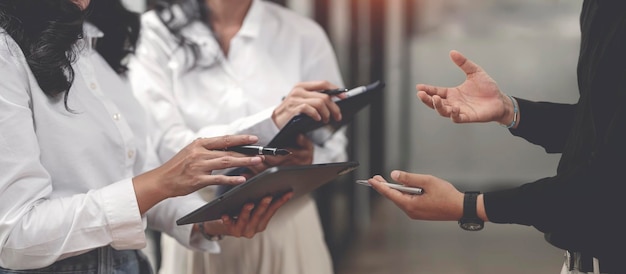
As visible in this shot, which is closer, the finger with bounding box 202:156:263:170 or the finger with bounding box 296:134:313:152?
the finger with bounding box 202:156:263:170

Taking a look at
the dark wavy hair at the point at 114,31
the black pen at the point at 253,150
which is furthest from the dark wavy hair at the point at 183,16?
the black pen at the point at 253,150

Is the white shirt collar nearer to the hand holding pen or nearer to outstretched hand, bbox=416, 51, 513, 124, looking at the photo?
the hand holding pen

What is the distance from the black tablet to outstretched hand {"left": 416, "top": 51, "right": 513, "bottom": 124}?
0.22 meters

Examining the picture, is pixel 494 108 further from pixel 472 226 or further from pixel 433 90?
pixel 472 226

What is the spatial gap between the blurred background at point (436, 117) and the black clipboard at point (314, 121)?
93.3 inches

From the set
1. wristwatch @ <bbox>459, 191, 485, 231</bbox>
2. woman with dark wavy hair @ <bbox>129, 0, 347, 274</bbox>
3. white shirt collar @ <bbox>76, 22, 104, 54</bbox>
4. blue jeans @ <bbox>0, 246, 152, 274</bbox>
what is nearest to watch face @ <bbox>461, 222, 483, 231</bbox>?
wristwatch @ <bbox>459, 191, 485, 231</bbox>

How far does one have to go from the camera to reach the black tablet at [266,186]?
151 cm

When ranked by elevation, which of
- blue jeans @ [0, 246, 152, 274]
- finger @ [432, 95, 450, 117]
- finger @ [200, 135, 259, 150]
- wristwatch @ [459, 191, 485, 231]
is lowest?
blue jeans @ [0, 246, 152, 274]

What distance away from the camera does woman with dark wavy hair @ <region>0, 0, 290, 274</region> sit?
4.71 ft

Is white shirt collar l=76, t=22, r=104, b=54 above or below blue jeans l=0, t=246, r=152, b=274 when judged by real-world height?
above

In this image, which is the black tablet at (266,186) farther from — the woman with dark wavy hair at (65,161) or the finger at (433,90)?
the finger at (433,90)

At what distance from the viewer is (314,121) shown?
188 cm

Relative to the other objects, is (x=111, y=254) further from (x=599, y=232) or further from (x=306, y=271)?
(x=599, y=232)

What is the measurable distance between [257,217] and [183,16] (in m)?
0.83
